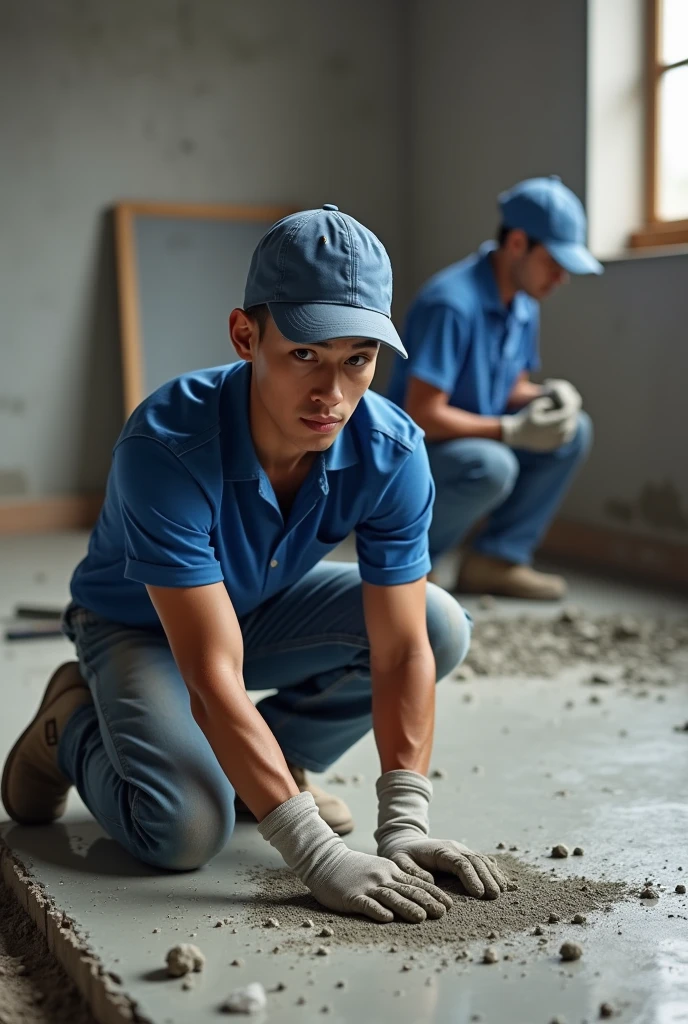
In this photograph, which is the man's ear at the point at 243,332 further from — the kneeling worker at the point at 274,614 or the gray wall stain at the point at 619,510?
the gray wall stain at the point at 619,510

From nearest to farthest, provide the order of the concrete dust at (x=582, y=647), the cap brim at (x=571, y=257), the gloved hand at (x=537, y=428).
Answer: the concrete dust at (x=582, y=647)
the cap brim at (x=571, y=257)
the gloved hand at (x=537, y=428)

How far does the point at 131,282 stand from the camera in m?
5.15

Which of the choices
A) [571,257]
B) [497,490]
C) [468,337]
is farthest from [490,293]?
[497,490]

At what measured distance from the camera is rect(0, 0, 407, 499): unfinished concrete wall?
A: 4996 mm

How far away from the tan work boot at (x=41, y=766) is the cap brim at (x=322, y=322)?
2.67ft

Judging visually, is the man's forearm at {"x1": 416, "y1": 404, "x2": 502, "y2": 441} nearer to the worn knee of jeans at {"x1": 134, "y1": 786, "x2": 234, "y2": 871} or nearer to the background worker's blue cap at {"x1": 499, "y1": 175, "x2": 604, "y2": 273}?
the background worker's blue cap at {"x1": 499, "y1": 175, "x2": 604, "y2": 273}

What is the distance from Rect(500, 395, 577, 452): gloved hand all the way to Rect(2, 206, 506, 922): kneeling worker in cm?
170

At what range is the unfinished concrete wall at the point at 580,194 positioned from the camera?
162 inches

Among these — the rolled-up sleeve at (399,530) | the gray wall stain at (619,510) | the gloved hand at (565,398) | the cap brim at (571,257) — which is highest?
the cap brim at (571,257)

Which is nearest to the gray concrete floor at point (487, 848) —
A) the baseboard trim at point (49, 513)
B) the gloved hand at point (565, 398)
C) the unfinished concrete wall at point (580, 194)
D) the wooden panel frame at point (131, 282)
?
the gloved hand at point (565, 398)

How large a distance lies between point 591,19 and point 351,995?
3.78m

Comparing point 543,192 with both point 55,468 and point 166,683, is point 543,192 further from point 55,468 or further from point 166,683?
point 55,468

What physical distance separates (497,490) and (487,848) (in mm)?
1863

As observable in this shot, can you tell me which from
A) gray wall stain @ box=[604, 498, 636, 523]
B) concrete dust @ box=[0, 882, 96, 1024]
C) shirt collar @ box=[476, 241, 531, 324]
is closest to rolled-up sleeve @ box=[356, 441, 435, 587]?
concrete dust @ box=[0, 882, 96, 1024]
